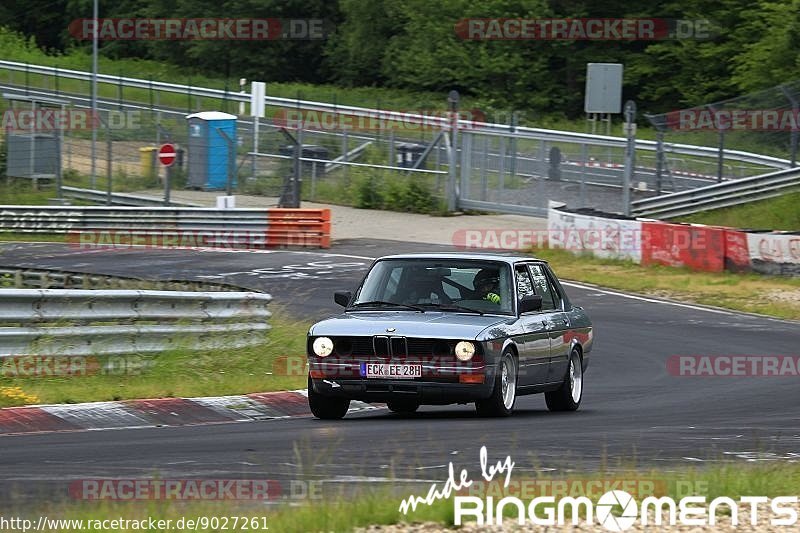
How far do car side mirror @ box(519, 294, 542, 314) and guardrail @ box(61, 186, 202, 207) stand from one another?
26728mm

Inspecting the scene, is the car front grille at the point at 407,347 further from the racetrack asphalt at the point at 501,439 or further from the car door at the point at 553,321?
the car door at the point at 553,321

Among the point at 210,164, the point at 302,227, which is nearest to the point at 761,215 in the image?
the point at 302,227

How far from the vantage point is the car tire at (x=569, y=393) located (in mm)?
13312

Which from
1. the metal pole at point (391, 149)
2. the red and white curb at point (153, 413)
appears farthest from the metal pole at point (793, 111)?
the red and white curb at point (153, 413)

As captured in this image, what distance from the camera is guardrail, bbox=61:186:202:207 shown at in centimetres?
3847

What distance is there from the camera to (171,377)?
14.0 meters

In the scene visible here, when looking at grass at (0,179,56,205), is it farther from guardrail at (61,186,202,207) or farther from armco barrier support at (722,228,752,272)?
armco barrier support at (722,228,752,272)

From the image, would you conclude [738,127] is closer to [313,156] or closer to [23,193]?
[313,156]

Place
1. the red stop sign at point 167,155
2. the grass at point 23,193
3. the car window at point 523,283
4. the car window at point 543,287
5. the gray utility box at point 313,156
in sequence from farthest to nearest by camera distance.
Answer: the gray utility box at point 313,156, the grass at point 23,193, the red stop sign at point 167,155, the car window at point 543,287, the car window at point 523,283

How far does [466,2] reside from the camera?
6812cm

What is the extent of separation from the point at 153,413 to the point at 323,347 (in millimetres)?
1526

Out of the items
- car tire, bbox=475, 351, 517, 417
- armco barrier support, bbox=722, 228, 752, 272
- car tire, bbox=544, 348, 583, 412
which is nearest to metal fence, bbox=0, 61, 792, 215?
armco barrier support, bbox=722, 228, 752, 272

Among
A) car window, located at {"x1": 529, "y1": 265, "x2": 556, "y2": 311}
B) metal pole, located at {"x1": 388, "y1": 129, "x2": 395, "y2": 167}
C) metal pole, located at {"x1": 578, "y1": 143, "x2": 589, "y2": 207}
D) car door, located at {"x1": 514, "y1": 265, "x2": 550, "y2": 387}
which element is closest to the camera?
car door, located at {"x1": 514, "y1": 265, "x2": 550, "y2": 387}

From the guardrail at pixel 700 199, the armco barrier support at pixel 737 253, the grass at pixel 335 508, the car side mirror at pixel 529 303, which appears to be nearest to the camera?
the grass at pixel 335 508
